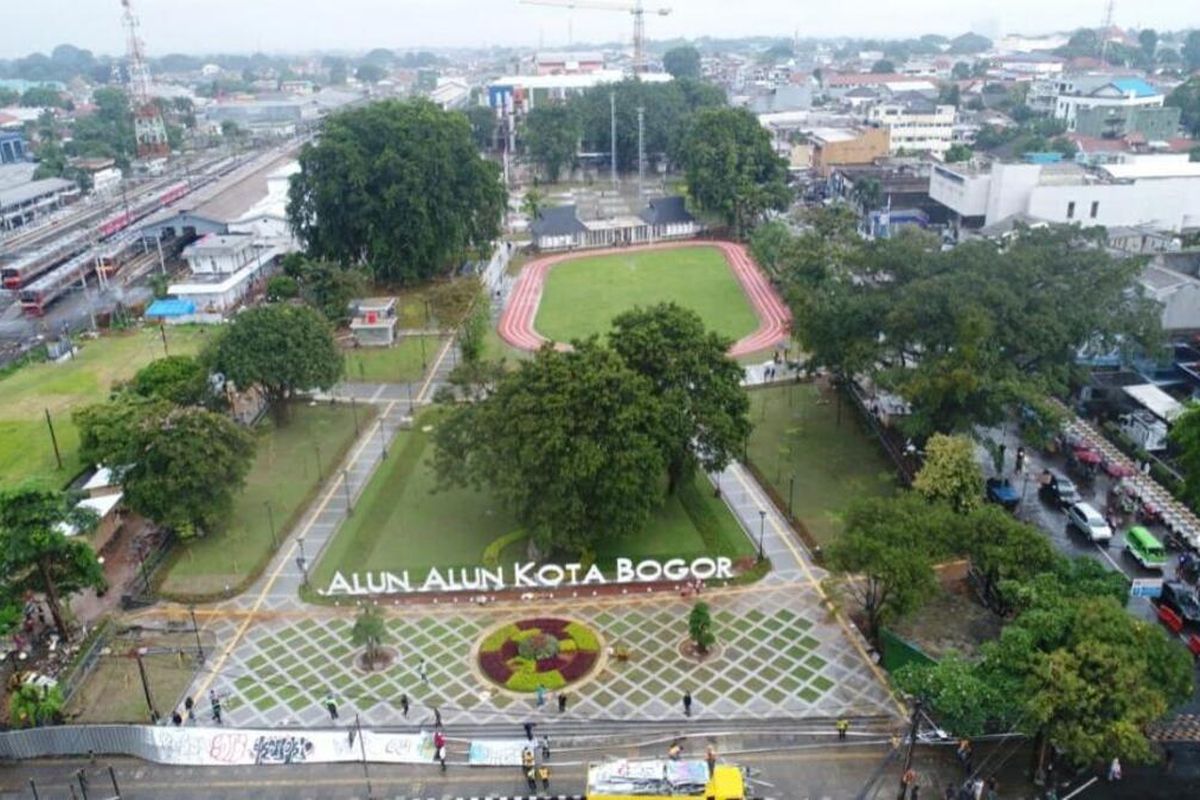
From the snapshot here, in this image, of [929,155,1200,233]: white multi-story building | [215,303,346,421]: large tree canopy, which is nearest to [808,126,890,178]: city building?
[929,155,1200,233]: white multi-story building

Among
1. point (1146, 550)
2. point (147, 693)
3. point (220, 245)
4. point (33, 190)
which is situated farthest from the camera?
point (33, 190)

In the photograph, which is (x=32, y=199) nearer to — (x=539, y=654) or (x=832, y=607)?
(x=539, y=654)

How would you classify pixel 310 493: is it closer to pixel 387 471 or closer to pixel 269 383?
pixel 387 471

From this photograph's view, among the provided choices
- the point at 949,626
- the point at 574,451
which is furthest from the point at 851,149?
the point at 949,626

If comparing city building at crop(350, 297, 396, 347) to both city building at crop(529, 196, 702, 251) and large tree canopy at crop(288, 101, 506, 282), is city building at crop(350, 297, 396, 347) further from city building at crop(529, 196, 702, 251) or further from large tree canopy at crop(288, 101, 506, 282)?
city building at crop(529, 196, 702, 251)

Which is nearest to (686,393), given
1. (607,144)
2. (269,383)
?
(269,383)
